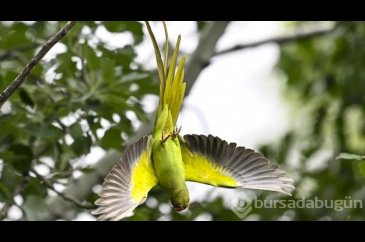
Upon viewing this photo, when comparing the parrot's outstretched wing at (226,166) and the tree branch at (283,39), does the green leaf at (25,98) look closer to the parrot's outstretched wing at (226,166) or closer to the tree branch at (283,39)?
the parrot's outstretched wing at (226,166)

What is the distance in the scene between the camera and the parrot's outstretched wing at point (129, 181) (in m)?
1.83

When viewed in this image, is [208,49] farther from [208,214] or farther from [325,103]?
[325,103]

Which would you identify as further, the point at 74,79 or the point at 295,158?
the point at 295,158

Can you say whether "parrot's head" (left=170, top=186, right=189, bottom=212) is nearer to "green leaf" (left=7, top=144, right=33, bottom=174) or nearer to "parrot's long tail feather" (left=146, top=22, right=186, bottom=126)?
"parrot's long tail feather" (left=146, top=22, right=186, bottom=126)

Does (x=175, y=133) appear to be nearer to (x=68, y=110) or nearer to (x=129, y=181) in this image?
(x=129, y=181)

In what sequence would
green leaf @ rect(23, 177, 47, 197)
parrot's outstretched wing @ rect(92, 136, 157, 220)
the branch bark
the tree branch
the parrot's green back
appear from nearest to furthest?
parrot's outstretched wing @ rect(92, 136, 157, 220) → the parrot's green back → green leaf @ rect(23, 177, 47, 197) → the branch bark → the tree branch

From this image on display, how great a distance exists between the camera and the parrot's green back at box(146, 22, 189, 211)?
1.96m

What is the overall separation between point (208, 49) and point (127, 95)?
0.83 m

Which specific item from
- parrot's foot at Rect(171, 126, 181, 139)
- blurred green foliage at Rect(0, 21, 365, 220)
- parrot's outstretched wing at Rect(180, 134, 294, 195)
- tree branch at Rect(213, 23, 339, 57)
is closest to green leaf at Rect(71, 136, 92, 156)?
blurred green foliage at Rect(0, 21, 365, 220)

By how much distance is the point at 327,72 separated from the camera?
4.98 meters

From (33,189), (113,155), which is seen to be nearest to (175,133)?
(33,189)

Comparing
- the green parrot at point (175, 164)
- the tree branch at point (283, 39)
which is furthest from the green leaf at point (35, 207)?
the tree branch at point (283, 39)
